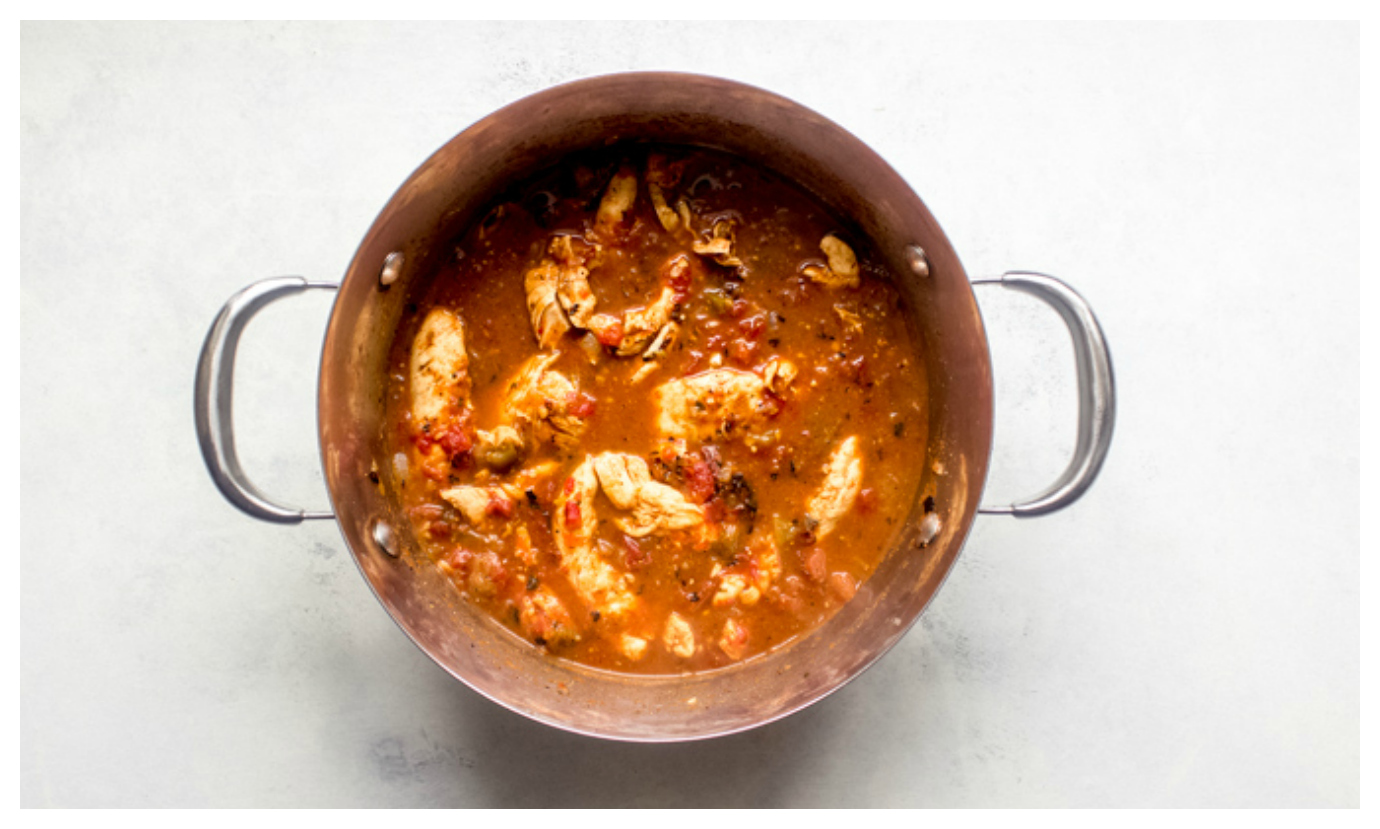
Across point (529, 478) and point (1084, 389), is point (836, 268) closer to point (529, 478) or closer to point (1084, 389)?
point (1084, 389)

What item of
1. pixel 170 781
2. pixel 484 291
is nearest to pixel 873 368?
pixel 484 291

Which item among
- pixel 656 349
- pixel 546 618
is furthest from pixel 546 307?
pixel 546 618

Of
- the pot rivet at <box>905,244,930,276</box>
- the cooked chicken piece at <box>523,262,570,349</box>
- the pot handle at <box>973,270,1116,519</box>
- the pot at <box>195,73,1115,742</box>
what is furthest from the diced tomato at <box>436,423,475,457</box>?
the pot handle at <box>973,270,1116,519</box>

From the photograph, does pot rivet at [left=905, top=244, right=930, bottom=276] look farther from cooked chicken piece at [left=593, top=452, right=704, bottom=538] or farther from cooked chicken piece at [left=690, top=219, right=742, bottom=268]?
cooked chicken piece at [left=593, top=452, right=704, bottom=538]

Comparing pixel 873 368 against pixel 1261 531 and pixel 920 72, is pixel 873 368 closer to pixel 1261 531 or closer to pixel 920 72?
pixel 920 72

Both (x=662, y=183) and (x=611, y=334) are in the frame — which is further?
(x=662, y=183)

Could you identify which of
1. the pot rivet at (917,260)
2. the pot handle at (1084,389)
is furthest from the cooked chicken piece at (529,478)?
the pot handle at (1084,389)

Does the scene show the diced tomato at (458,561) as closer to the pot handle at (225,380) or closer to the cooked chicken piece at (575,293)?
the pot handle at (225,380)

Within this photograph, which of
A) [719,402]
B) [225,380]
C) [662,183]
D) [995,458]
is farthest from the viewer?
[995,458]
